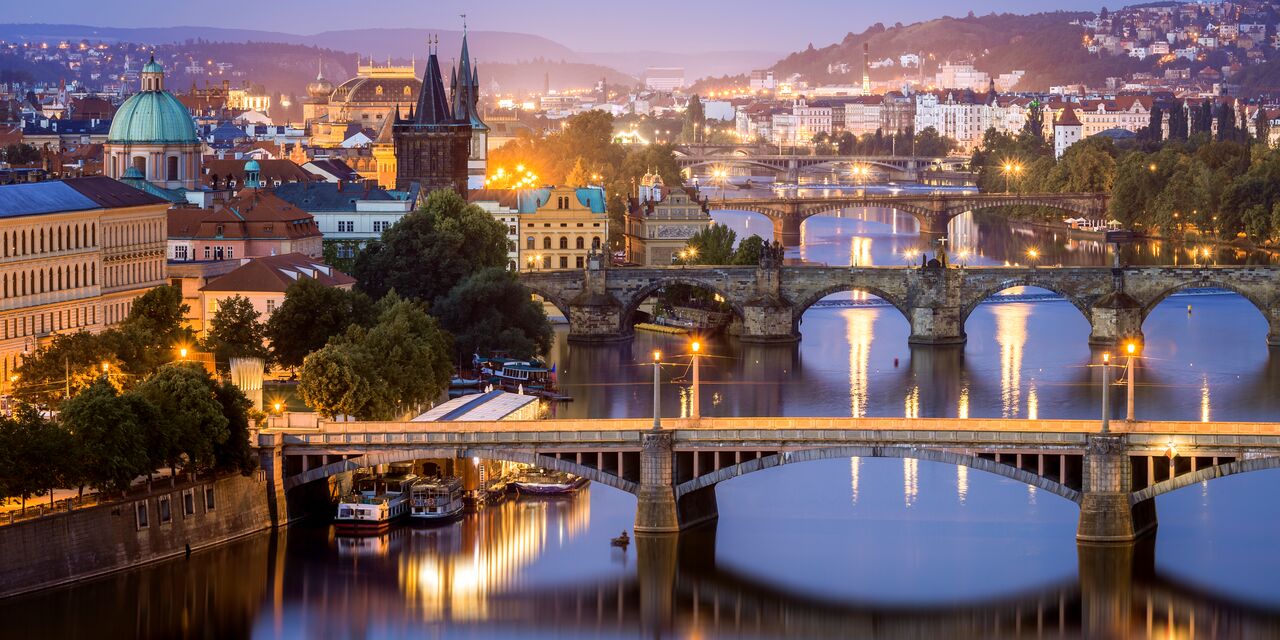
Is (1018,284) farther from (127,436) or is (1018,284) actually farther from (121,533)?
(121,533)

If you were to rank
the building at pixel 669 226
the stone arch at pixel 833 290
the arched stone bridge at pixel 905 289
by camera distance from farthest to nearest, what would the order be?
the building at pixel 669 226
the stone arch at pixel 833 290
the arched stone bridge at pixel 905 289

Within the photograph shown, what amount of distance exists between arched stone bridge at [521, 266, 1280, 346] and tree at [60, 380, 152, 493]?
3705 cm

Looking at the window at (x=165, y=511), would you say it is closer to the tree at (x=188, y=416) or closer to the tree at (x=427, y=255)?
the tree at (x=188, y=416)

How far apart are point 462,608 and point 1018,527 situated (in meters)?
11.3

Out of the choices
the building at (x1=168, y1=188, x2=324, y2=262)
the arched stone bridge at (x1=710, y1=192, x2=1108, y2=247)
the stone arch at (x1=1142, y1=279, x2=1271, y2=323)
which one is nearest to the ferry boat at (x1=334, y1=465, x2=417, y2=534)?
the building at (x1=168, y1=188, x2=324, y2=262)

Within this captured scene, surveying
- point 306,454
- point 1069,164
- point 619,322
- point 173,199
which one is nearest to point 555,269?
point 619,322

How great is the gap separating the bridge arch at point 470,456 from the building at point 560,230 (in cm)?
4358

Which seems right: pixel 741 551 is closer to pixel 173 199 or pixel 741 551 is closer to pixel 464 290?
pixel 464 290

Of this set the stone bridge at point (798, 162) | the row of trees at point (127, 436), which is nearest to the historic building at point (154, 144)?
the row of trees at point (127, 436)

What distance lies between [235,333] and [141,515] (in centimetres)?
1596

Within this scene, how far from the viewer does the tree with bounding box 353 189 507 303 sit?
Result: 76.8 metres

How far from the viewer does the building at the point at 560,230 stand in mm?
92938

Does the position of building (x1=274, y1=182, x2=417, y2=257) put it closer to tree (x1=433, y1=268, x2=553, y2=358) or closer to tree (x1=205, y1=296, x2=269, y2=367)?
tree (x1=433, y1=268, x2=553, y2=358)

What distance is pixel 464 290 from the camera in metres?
73.9
